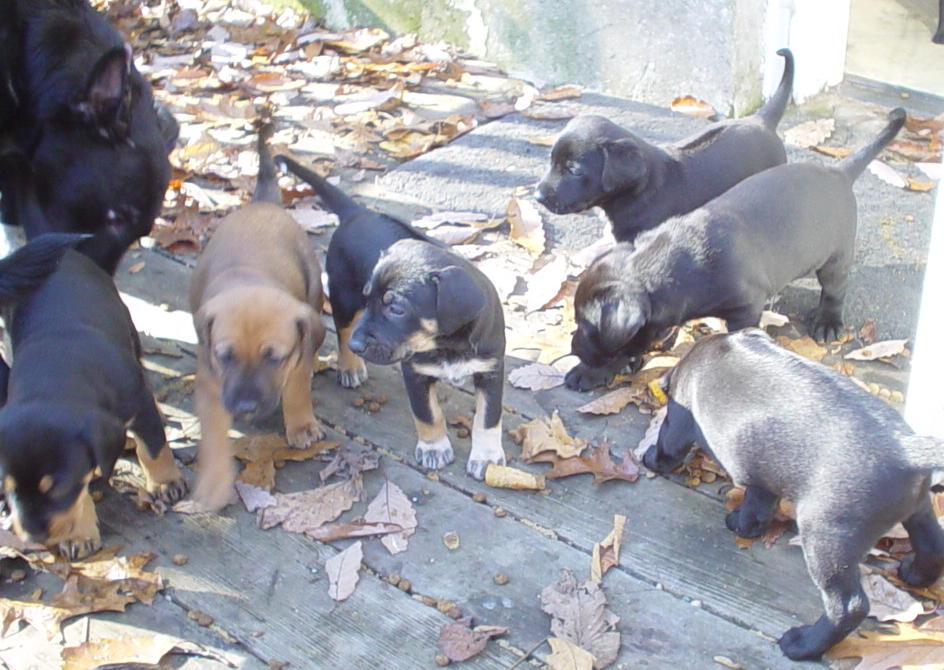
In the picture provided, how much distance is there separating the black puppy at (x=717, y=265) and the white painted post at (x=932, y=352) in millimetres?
876

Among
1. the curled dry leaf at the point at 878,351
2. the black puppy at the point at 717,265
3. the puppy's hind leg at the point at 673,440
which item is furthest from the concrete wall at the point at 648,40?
the puppy's hind leg at the point at 673,440

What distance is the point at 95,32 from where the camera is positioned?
15.3ft

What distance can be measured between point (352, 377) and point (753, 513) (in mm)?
1828

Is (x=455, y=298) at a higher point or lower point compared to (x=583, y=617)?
higher

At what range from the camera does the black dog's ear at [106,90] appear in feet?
13.6

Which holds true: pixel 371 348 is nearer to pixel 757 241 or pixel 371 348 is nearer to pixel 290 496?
pixel 290 496

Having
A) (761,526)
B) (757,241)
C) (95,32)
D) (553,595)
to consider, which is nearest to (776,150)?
(757,241)

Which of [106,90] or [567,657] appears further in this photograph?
[106,90]

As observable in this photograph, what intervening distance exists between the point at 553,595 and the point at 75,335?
193cm

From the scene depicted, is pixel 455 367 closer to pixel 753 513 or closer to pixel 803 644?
pixel 753 513

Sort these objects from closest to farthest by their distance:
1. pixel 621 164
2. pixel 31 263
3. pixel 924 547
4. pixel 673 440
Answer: pixel 924 547
pixel 31 263
pixel 673 440
pixel 621 164

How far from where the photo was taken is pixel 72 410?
3416 mm

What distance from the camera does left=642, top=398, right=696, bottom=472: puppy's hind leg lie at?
377 cm

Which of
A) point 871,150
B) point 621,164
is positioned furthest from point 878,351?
point 621,164
